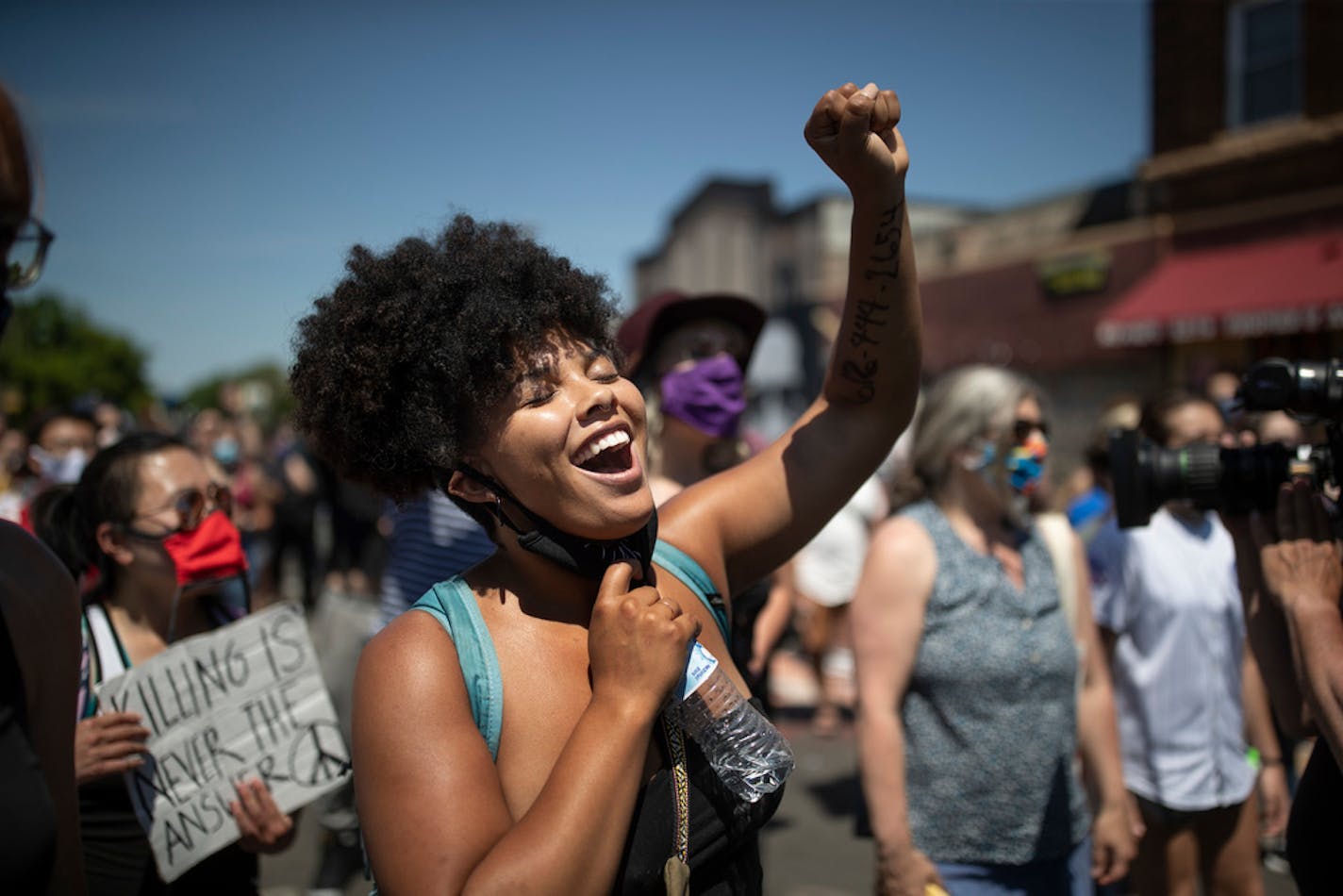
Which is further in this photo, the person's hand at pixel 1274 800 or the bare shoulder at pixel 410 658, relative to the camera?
the person's hand at pixel 1274 800

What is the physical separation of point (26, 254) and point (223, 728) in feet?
4.34

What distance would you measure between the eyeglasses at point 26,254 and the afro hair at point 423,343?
0.40 metres

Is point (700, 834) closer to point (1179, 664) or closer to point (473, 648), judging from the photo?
point (473, 648)

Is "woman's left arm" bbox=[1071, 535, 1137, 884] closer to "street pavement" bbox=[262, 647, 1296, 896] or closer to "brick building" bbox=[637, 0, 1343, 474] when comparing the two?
"street pavement" bbox=[262, 647, 1296, 896]

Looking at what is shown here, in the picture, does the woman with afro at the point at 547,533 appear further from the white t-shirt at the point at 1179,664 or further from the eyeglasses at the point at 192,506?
the white t-shirt at the point at 1179,664

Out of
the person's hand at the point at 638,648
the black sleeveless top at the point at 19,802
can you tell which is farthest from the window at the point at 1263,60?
the black sleeveless top at the point at 19,802

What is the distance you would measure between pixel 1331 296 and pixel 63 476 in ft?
40.8

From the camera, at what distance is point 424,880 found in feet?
4.22

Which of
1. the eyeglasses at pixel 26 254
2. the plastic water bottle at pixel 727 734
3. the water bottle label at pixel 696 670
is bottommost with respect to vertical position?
the plastic water bottle at pixel 727 734

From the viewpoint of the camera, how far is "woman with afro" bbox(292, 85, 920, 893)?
1331 millimetres

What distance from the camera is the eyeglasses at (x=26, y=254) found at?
1.42m

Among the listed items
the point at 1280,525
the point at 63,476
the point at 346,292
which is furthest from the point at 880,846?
the point at 63,476

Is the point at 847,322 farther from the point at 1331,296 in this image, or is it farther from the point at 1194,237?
the point at 1194,237

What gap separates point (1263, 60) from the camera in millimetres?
12484
